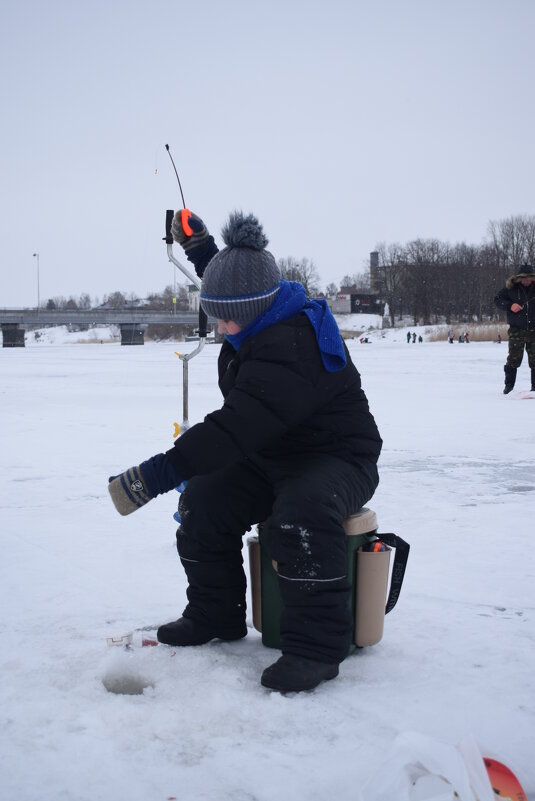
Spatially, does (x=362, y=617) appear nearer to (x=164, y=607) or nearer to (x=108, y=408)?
(x=164, y=607)

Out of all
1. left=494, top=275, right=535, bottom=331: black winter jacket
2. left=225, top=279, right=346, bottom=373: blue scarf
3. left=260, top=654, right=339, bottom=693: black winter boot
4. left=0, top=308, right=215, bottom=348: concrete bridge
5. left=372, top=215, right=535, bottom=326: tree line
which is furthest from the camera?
left=372, top=215, right=535, bottom=326: tree line

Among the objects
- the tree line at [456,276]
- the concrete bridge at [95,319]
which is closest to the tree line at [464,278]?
the tree line at [456,276]

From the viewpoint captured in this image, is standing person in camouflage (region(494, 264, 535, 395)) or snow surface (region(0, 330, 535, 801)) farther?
standing person in camouflage (region(494, 264, 535, 395))

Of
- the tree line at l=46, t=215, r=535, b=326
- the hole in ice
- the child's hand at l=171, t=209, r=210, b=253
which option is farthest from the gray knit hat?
the tree line at l=46, t=215, r=535, b=326

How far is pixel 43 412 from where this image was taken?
8914mm

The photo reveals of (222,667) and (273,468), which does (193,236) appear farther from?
(222,667)

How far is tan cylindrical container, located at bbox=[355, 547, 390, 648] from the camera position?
2.20 m

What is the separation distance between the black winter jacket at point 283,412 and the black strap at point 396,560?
219mm

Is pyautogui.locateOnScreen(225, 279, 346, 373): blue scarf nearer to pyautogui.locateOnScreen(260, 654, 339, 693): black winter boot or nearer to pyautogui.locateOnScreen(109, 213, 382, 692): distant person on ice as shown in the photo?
pyautogui.locateOnScreen(109, 213, 382, 692): distant person on ice

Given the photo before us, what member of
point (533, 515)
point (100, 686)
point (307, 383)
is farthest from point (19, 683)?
point (533, 515)

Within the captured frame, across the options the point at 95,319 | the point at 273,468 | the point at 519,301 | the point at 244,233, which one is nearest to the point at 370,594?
the point at 273,468

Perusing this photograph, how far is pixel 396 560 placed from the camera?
2354 millimetres

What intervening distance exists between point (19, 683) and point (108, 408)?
749 centimetres

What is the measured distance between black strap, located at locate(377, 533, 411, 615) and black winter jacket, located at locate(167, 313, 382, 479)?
0.72 ft
